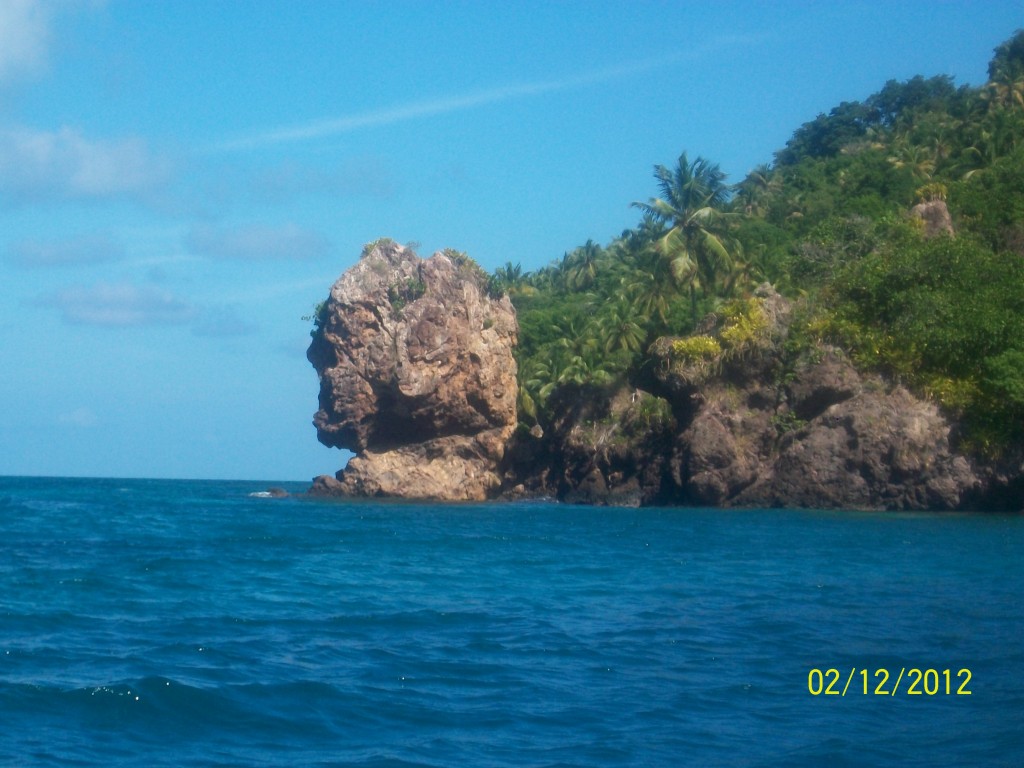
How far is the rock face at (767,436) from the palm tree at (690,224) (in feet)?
11.6

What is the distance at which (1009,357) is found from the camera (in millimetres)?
34406


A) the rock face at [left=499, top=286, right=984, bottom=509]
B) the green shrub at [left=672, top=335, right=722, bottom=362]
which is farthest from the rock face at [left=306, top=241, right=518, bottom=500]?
the green shrub at [left=672, top=335, right=722, bottom=362]

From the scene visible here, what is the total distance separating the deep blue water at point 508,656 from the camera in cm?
821

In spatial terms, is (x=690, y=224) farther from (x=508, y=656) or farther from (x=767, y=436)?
(x=508, y=656)

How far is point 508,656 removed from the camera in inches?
443

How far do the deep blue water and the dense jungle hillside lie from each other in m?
15.7

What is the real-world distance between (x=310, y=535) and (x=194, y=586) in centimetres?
1157

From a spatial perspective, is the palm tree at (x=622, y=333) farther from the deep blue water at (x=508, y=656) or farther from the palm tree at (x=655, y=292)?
the deep blue water at (x=508, y=656)

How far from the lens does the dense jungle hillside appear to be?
36.6 metres

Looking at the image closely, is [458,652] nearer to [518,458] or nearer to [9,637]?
[9,637]
